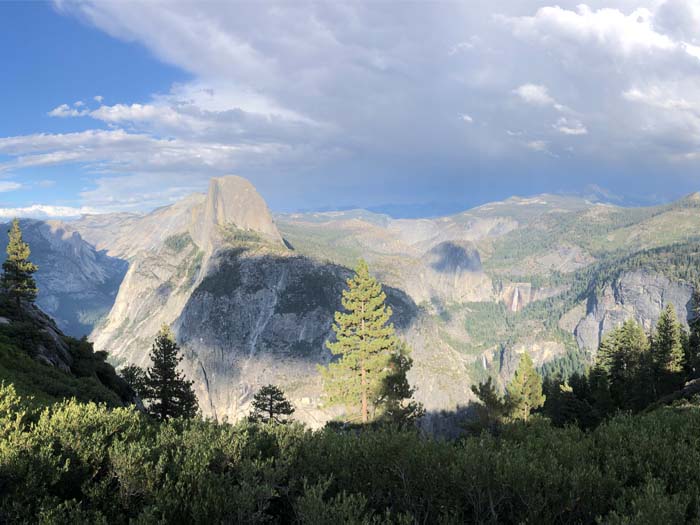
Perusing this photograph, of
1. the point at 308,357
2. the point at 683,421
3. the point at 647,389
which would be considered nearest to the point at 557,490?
the point at 683,421

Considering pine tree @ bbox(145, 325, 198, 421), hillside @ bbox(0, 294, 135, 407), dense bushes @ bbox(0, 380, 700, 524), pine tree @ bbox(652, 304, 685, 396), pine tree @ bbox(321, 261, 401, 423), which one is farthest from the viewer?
pine tree @ bbox(652, 304, 685, 396)

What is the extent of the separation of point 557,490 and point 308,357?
526 feet

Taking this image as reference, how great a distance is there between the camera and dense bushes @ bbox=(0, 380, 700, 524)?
25.0 feet

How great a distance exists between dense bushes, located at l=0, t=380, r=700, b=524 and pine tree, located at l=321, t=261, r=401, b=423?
2202 cm

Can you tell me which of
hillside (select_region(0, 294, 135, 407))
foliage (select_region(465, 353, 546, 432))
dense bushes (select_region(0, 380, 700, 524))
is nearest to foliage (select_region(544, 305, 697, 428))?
foliage (select_region(465, 353, 546, 432))

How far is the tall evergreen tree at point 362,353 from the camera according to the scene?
34594mm

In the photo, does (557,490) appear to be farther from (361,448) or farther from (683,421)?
(683,421)

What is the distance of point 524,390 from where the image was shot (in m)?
49.1

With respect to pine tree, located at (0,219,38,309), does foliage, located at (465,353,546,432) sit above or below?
below

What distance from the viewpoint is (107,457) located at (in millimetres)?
9203

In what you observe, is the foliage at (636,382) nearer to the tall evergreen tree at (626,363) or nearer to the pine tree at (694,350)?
the tall evergreen tree at (626,363)

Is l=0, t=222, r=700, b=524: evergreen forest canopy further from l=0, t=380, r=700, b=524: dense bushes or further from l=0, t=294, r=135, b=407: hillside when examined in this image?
l=0, t=294, r=135, b=407: hillside

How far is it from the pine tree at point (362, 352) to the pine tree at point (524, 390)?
21625mm

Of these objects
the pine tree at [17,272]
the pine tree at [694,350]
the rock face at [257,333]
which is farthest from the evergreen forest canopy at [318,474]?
the rock face at [257,333]
